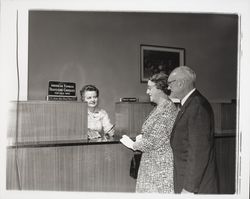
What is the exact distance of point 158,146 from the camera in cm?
196

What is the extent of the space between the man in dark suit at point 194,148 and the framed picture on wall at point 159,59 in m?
0.20

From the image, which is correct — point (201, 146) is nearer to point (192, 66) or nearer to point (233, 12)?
point (192, 66)

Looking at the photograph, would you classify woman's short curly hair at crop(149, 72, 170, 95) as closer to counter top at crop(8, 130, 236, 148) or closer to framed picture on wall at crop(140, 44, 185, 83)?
framed picture on wall at crop(140, 44, 185, 83)

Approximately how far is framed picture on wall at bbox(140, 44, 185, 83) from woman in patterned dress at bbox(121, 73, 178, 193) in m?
0.11

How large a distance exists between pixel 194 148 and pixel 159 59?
0.58 metres

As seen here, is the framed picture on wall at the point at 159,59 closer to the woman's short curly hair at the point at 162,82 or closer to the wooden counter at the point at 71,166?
the woman's short curly hair at the point at 162,82

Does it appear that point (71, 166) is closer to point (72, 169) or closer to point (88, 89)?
point (72, 169)

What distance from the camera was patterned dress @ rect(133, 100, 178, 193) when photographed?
1949mm

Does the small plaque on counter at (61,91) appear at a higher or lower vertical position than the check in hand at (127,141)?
higher

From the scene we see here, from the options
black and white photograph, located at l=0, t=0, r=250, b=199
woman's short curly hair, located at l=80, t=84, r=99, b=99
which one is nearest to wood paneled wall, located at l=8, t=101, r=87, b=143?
black and white photograph, located at l=0, t=0, r=250, b=199

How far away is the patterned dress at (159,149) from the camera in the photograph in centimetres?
195

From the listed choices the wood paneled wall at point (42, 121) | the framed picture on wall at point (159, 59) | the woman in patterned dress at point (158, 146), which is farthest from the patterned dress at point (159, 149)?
the wood paneled wall at point (42, 121)

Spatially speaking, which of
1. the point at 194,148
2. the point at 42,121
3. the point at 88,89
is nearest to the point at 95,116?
the point at 88,89

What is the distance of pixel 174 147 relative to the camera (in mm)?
1945
